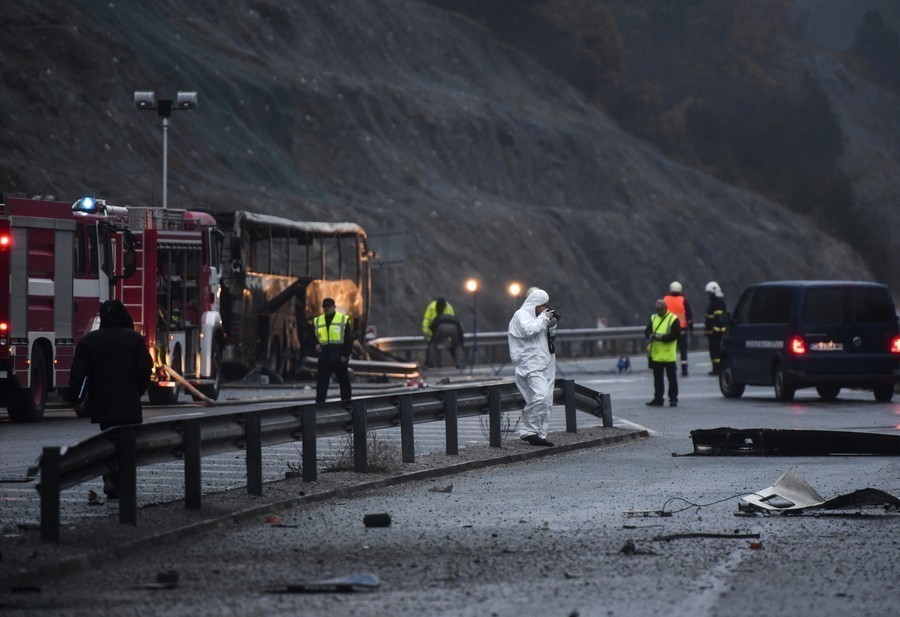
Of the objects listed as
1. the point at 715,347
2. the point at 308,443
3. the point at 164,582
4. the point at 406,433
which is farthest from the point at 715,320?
the point at 164,582

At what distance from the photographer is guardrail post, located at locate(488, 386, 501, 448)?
18.8 m

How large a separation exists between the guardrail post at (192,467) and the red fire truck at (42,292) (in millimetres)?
11103

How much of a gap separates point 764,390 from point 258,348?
33.5 feet

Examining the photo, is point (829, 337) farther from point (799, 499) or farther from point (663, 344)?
point (799, 499)

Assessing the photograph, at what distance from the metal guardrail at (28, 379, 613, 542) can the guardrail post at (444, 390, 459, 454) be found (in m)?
0.01

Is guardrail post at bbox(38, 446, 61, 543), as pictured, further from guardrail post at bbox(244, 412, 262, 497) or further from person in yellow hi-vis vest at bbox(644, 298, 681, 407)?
person in yellow hi-vis vest at bbox(644, 298, 681, 407)

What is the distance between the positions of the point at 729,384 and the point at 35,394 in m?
11.5

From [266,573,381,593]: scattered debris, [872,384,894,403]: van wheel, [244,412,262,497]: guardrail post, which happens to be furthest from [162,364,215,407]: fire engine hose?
[266,573,381,593]: scattered debris

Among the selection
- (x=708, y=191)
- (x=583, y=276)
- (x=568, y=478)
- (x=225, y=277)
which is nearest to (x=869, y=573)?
(x=568, y=478)

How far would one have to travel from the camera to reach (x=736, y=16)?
382 feet

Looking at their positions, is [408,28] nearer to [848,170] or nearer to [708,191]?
[708,191]

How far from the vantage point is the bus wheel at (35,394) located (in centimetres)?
2377

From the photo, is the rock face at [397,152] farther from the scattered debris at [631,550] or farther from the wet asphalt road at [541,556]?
the scattered debris at [631,550]

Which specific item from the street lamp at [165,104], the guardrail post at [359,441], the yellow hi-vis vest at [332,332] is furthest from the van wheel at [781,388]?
the guardrail post at [359,441]
